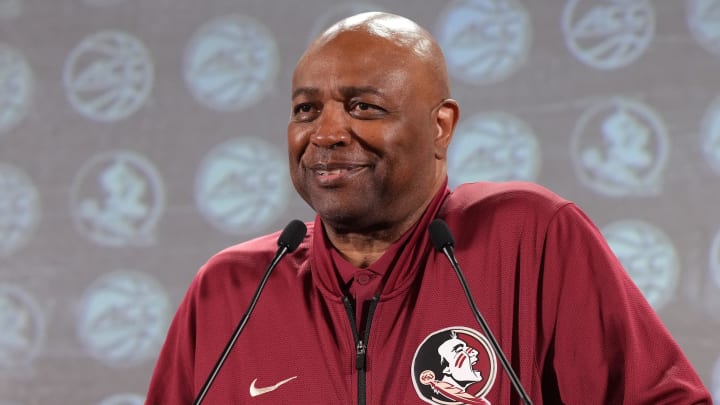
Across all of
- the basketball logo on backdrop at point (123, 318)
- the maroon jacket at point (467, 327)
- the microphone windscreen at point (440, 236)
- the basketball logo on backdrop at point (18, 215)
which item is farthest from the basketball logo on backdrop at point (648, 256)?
the basketball logo on backdrop at point (18, 215)

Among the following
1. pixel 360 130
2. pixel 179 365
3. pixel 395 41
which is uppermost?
pixel 395 41

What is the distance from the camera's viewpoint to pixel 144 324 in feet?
8.85

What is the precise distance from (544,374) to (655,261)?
3.56ft

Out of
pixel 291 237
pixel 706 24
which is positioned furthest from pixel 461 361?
pixel 706 24

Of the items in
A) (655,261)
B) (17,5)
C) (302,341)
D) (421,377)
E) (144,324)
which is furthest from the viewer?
(17,5)

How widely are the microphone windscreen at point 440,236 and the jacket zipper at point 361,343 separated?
17 cm

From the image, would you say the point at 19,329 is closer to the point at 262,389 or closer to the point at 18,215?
the point at 18,215

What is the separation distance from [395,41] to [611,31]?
112cm

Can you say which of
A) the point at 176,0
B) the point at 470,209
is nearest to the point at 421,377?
the point at 470,209

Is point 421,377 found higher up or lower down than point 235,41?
lower down

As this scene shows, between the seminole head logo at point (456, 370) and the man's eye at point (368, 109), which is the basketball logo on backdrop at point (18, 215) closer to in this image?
the man's eye at point (368, 109)

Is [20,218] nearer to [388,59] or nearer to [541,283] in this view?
[388,59]

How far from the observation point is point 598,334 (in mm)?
1390

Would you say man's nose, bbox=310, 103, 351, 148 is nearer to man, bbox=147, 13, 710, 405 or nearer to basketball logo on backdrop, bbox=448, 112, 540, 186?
man, bbox=147, 13, 710, 405
